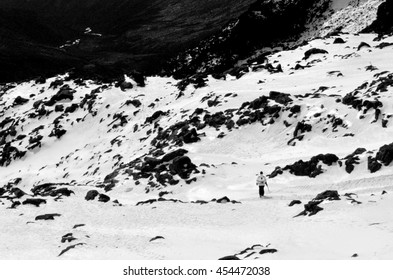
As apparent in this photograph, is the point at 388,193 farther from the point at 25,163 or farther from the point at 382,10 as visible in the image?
the point at 382,10

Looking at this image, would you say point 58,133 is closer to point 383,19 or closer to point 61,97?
point 61,97

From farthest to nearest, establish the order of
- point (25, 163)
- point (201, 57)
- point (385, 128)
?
point (201, 57) → point (25, 163) → point (385, 128)

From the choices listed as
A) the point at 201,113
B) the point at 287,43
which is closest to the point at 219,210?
the point at 201,113

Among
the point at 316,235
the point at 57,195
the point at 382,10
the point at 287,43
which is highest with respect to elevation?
the point at 287,43

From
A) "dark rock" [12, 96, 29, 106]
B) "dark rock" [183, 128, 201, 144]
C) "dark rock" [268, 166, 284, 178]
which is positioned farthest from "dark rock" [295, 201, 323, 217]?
"dark rock" [12, 96, 29, 106]

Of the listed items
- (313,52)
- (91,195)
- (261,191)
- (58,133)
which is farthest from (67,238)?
(313,52)

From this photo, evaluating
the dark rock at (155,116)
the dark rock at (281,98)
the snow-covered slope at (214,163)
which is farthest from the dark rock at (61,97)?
the dark rock at (281,98)

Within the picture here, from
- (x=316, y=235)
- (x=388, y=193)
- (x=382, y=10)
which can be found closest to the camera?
(x=316, y=235)

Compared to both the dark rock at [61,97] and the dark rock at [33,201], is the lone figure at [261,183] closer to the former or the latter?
the dark rock at [33,201]
